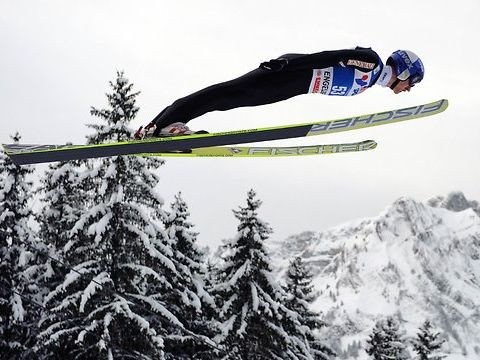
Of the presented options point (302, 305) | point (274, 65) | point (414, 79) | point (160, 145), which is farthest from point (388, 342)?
point (160, 145)

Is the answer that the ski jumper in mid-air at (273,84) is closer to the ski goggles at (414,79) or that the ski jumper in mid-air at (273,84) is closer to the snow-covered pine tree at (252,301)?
the ski goggles at (414,79)

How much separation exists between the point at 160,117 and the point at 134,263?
27.8 feet

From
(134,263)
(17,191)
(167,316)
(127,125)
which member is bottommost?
(167,316)

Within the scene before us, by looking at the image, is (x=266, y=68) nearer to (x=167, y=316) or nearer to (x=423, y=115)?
(x=423, y=115)

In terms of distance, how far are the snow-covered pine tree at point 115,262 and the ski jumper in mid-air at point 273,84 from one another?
7.29 meters

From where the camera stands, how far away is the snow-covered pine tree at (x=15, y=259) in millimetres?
16203

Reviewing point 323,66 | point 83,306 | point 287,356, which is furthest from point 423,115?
point 287,356

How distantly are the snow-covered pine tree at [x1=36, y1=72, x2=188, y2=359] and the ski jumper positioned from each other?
737cm

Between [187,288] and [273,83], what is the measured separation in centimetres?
1176

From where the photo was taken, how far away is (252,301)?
1608 cm

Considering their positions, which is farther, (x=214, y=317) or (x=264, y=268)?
(x=214, y=317)

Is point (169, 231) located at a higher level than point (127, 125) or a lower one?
lower

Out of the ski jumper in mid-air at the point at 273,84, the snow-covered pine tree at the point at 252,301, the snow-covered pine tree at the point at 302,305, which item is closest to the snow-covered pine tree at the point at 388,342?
the snow-covered pine tree at the point at 302,305

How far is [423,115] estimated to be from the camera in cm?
612
